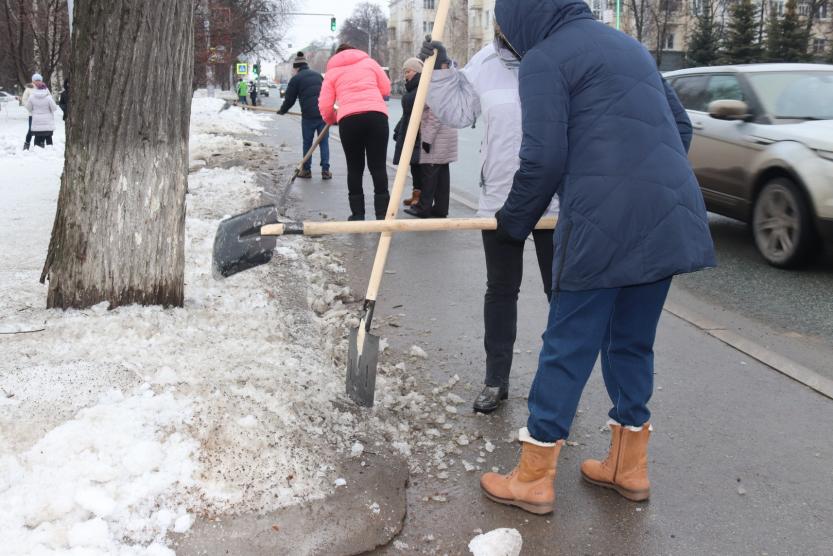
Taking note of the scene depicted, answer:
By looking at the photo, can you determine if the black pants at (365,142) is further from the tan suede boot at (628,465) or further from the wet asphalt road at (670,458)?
the tan suede boot at (628,465)

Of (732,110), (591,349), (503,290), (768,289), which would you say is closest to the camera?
(591,349)

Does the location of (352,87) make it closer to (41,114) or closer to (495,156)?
(495,156)

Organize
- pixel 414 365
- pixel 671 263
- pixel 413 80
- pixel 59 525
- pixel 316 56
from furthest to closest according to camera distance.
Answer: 1. pixel 316 56
2. pixel 413 80
3. pixel 414 365
4. pixel 671 263
5. pixel 59 525

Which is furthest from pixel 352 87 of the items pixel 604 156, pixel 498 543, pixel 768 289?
pixel 498 543

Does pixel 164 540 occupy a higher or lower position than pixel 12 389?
lower

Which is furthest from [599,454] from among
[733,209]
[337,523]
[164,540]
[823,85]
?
[823,85]

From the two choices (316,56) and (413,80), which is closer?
(413,80)

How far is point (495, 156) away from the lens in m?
3.92

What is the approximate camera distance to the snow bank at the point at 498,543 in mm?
2934

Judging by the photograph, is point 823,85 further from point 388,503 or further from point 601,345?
point 388,503

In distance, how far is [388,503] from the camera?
3205 millimetres

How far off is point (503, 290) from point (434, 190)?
537 centimetres

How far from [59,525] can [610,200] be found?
2127 mm

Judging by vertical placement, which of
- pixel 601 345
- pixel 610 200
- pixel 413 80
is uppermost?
pixel 413 80
